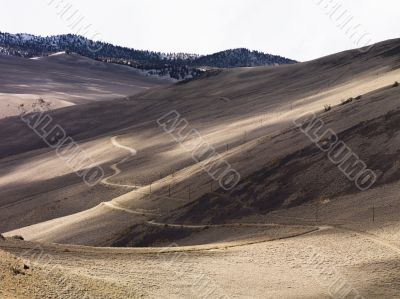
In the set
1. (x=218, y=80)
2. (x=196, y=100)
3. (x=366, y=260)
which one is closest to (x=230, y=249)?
(x=366, y=260)

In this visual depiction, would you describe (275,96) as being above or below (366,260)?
above

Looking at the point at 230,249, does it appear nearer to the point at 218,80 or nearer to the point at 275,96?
the point at 275,96

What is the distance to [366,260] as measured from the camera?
3381 cm

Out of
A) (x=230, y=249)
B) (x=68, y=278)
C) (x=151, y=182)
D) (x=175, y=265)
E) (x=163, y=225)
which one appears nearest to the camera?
(x=68, y=278)

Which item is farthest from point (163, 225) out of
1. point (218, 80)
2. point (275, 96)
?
point (218, 80)

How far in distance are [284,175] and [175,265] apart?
22.1 metres

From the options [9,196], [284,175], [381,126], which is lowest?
[9,196]

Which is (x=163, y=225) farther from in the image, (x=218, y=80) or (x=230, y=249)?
(x=218, y=80)

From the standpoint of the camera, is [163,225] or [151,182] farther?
[151,182]

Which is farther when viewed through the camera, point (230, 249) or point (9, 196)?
point (9, 196)

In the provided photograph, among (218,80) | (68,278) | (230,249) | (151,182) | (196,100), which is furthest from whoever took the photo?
(218,80)

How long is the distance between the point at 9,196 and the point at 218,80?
272 ft

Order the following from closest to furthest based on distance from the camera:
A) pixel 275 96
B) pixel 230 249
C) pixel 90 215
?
1. pixel 230 249
2. pixel 90 215
3. pixel 275 96

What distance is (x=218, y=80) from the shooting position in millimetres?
156875
